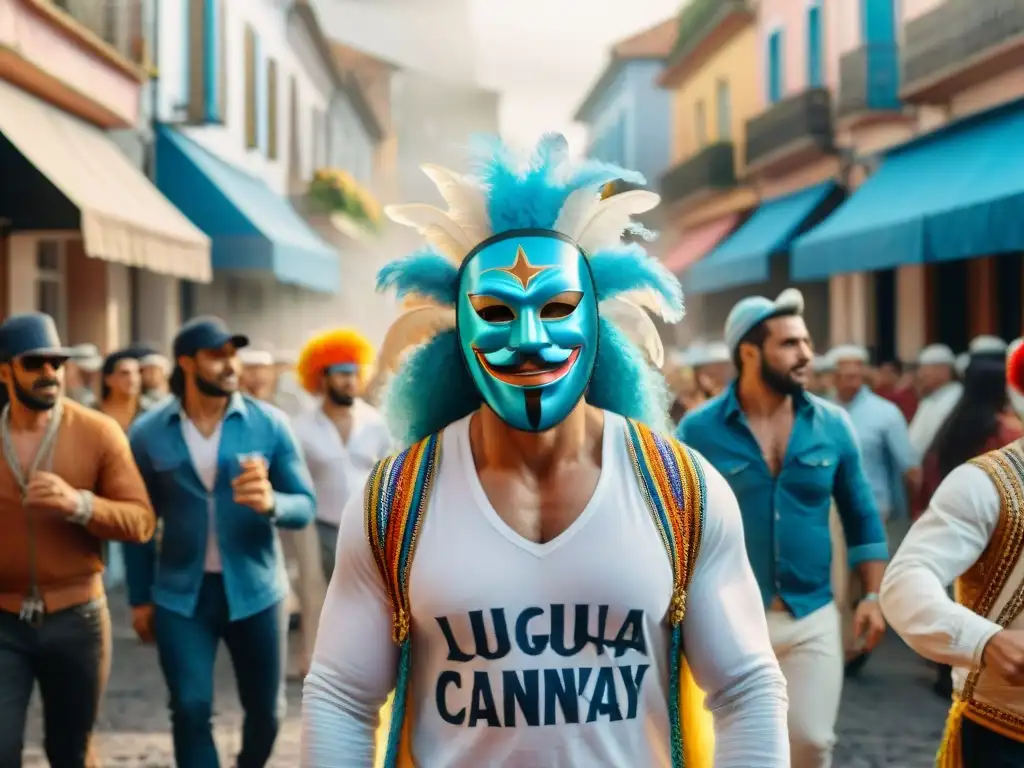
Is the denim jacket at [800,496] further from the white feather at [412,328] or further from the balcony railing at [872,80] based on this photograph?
the balcony railing at [872,80]

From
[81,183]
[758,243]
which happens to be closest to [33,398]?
[81,183]

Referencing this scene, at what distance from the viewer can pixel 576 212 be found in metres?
3.06

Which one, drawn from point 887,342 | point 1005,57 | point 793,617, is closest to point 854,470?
point 793,617

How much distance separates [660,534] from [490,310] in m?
0.54

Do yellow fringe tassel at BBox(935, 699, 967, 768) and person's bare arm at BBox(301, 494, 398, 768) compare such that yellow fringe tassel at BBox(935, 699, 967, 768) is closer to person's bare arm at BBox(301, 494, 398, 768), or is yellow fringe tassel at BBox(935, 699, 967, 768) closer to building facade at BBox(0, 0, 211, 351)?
person's bare arm at BBox(301, 494, 398, 768)

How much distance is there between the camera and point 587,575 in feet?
9.05

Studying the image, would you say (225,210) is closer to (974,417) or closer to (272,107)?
(272,107)

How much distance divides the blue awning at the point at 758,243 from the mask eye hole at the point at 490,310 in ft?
66.3

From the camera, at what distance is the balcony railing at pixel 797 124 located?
74.6ft

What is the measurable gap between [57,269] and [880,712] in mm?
9941

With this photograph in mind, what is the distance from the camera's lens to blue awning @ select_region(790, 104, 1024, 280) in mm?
13352

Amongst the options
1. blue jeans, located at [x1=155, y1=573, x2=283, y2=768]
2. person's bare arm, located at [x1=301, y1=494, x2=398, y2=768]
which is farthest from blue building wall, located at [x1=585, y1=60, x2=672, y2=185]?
person's bare arm, located at [x1=301, y1=494, x2=398, y2=768]

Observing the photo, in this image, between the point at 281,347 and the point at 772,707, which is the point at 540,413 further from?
the point at 281,347

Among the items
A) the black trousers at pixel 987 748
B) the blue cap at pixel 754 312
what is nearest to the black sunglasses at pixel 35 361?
the blue cap at pixel 754 312
